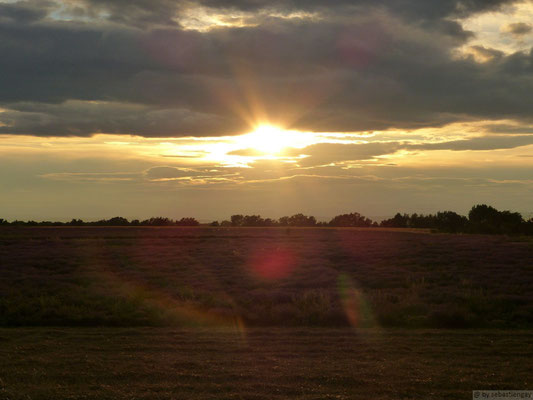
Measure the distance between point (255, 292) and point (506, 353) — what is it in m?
12.4

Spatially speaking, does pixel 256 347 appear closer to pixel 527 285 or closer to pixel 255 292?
pixel 255 292

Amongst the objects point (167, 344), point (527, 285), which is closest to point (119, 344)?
point (167, 344)

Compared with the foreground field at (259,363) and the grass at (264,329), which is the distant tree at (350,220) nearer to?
the grass at (264,329)

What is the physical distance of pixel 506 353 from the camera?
12.3m

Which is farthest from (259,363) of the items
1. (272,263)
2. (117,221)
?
(117,221)

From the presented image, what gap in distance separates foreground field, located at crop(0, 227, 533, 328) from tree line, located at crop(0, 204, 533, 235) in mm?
39855

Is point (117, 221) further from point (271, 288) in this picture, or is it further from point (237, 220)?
point (271, 288)

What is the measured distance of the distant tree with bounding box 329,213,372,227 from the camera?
4552 inches

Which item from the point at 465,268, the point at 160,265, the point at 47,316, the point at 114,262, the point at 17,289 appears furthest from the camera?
the point at 114,262

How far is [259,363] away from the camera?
452 inches

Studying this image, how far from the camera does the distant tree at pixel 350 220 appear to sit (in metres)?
116

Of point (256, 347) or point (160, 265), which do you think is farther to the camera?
point (160, 265)

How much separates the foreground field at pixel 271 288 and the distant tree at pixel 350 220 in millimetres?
71094

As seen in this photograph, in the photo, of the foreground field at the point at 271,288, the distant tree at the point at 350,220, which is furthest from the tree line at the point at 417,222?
the foreground field at the point at 271,288
